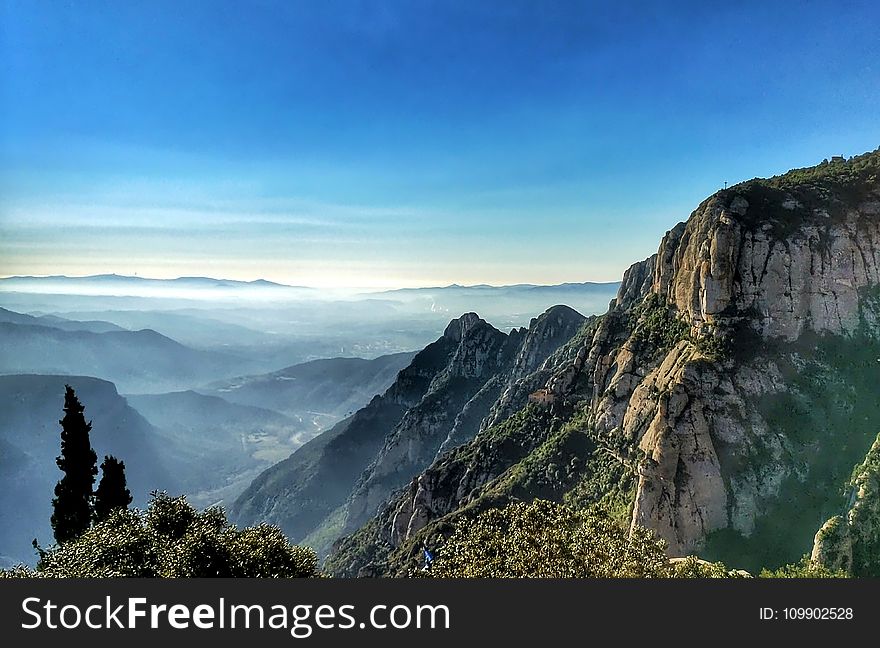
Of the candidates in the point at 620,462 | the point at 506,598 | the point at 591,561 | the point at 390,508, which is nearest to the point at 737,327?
the point at 620,462

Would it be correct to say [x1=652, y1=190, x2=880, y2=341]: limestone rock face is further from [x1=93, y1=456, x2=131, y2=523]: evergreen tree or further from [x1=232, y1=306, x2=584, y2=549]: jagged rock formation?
[x1=232, y1=306, x2=584, y2=549]: jagged rock formation

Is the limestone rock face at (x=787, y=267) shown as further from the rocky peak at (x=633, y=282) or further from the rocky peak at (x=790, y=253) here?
the rocky peak at (x=633, y=282)

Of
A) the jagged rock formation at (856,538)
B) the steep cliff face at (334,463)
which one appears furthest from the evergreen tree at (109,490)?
the steep cliff face at (334,463)

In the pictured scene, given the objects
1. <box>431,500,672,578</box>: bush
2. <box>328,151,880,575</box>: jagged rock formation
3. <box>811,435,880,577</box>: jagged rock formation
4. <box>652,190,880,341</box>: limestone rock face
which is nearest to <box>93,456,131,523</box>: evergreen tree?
<box>431,500,672,578</box>: bush

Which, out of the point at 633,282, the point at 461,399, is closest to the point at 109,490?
the point at 633,282

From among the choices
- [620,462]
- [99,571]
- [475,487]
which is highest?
[99,571]

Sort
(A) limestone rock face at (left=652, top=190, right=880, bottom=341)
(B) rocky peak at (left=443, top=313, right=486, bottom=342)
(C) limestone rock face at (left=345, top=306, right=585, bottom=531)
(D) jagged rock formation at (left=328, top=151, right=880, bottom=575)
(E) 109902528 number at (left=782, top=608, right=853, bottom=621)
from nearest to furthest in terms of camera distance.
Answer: (E) 109902528 number at (left=782, top=608, right=853, bottom=621) → (D) jagged rock formation at (left=328, top=151, right=880, bottom=575) → (A) limestone rock face at (left=652, top=190, right=880, bottom=341) → (C) limestone rock face at (left=345, top=306, right=585, bottom=531) → (B) rocky peak at (left=443, top=313, right=486, bottom=342)

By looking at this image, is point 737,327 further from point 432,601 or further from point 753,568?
point 432,601
